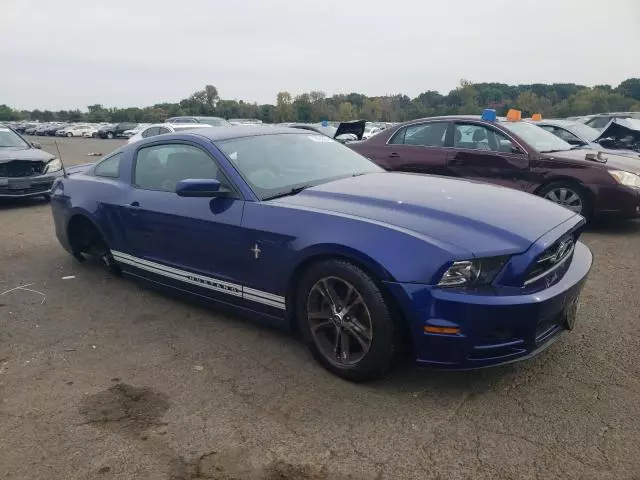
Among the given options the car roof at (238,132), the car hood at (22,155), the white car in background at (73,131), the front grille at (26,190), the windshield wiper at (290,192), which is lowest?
the white car in background at (73,131)

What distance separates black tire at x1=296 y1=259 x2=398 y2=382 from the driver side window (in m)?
1.07

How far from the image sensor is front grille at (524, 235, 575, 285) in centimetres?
278

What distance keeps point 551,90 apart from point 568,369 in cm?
6666

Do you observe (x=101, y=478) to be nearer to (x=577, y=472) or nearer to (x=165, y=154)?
(x=577, y=472)

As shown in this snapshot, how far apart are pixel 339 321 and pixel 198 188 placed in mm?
1303

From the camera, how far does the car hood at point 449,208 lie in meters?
2.77

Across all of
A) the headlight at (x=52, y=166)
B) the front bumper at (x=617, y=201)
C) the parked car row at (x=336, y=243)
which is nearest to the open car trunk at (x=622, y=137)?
the front bumper at (x=617, y=201)

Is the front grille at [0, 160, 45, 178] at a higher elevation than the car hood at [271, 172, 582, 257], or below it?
below

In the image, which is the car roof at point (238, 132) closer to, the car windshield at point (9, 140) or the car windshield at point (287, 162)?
the car windshield at point (287, 162)

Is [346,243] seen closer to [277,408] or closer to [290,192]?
[290,192]

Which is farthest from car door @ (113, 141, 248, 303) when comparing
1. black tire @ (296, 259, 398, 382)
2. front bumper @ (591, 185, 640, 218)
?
front bumper @ (591, 185, 640, 218)

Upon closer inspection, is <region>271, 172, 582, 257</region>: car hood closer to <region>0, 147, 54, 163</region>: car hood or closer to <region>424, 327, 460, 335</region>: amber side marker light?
<region>424, 327, 460, 335</region>: amber side marker light

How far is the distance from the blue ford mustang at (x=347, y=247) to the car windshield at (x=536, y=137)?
3.38 meters

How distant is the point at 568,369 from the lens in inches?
120
